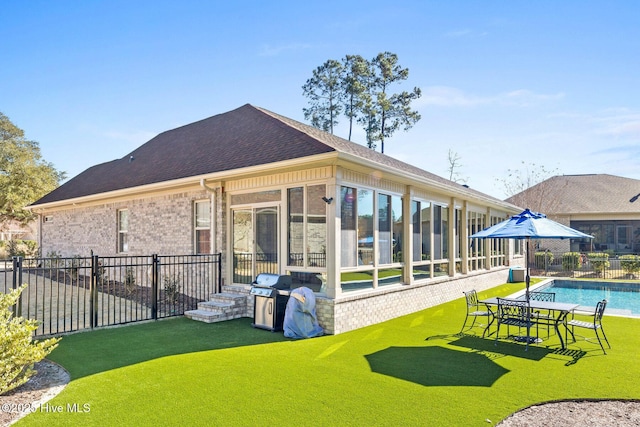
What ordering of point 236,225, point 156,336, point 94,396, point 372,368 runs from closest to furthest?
point 94,396, point 372,368, point 156,336, point 236,225

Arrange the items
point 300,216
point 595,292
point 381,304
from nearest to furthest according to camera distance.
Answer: point 300,216
point 381,304
point 595,292

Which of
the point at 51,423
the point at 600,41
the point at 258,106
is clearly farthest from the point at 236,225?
the point at 600,41

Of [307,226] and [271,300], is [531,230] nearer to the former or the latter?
[307,226]

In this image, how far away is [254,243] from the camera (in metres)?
9.70

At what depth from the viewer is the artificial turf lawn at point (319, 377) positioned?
4098mm

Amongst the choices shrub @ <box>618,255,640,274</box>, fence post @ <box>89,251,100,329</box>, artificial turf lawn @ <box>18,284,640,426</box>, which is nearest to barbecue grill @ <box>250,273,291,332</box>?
artificial turf lawn @ <box>18,284,640,426</box>

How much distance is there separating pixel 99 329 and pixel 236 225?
377cm

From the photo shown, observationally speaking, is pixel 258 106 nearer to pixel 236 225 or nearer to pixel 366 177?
pixel 236 225

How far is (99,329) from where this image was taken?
25.4 feet

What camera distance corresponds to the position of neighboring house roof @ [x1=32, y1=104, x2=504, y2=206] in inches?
346

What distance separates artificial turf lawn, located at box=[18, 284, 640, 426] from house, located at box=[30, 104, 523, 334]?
152 cm

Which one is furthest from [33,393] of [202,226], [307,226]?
[202,226]

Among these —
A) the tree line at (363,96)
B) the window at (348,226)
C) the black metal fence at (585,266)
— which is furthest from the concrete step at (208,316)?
the tree line at (363,96)

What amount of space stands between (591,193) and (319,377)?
3011 cm
